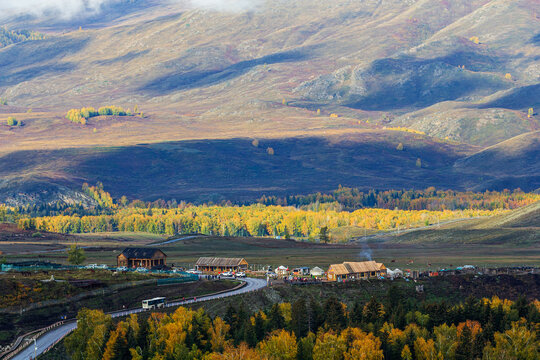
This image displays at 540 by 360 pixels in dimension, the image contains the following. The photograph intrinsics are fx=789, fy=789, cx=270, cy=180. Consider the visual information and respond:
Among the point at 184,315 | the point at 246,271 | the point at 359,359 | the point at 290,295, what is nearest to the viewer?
the point at 359,359

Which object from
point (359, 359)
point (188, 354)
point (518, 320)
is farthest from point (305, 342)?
point (518, 320)

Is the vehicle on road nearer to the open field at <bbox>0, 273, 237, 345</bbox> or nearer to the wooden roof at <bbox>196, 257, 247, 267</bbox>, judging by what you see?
the open field at <bbox>0, 273, 237, 345</bbox>

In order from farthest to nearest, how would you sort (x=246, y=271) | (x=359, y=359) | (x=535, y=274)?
(x=246, y=271)
(x=535, y=274)
(x=359, y=359)

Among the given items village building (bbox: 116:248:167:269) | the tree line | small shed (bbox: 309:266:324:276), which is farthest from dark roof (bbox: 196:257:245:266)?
the tree line

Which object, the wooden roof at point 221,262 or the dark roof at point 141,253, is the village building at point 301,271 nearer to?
the wooden roof at point 221,262

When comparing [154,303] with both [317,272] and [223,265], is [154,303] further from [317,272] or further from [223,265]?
[223,265]

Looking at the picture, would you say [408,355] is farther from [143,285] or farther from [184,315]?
[143,285]
